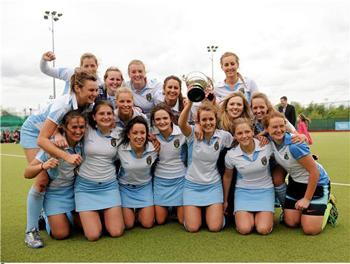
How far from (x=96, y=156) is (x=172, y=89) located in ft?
4.06

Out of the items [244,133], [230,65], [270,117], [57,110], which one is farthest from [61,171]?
[230,65]

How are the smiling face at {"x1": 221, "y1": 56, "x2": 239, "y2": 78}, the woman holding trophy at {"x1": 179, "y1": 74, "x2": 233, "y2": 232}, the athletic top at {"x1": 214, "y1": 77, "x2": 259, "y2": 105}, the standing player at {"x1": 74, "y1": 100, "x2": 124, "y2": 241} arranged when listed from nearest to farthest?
the standing player at {"x1": 74, "y1": 100, "x2": 124, "y2": 241}
the woman holding trophy at {"x1": 179, "y1": 74, "x2": 233, "y2": 232}
the smiling face at {"x1": 221, "y1": 56, "x2": 239, "y2": 78}
the athletic top at {"x1": 214, "y1": 77, "x2": 259, "y2": 105}

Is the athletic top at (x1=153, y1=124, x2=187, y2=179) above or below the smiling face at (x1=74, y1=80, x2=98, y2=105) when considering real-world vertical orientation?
below

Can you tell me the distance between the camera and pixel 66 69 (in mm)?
4449

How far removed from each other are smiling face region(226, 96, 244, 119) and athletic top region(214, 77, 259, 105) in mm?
615

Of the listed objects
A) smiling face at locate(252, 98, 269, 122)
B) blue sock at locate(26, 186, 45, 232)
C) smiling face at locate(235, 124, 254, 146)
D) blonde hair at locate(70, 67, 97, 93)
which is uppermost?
blonde hair at locate(70, 67, 97, 93)

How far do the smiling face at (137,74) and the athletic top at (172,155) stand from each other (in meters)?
0.82

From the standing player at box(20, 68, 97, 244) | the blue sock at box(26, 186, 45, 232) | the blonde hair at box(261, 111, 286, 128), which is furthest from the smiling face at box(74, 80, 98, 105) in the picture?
the blonde hair at box(261, 111, 286, 128)

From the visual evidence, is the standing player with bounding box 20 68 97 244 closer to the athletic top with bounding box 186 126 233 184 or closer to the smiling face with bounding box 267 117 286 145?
the athletic top with bounding box 186 126 233 184

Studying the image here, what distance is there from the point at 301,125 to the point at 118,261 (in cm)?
1143

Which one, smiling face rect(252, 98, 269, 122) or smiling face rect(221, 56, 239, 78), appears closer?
smiling face rect(252, 98, 269, 122)

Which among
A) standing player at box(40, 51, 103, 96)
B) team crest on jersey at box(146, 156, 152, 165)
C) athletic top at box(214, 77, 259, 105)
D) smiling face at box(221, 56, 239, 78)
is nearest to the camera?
team crest on jersey at box(146, 156, 152, 165)

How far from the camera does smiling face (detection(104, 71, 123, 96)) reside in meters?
4.11

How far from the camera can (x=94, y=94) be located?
343 centimetres
